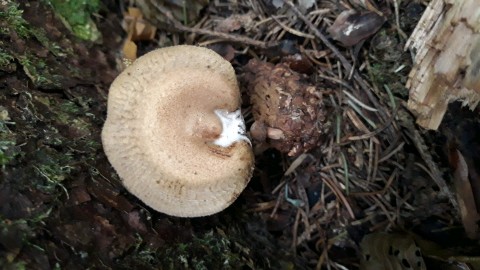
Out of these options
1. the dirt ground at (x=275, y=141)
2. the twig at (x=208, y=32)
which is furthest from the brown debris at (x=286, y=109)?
the twig at (x=208, y=32)

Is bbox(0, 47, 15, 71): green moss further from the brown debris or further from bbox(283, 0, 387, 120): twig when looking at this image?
bbox(283, 0, 387, 120): twig

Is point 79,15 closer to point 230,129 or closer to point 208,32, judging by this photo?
point 208,32

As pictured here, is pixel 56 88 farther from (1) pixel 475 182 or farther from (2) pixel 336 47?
(1) pixel 475 182

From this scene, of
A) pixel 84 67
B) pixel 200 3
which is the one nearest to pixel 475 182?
pixel 200 3

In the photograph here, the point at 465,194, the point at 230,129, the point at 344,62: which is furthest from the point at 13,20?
the point at 465,194

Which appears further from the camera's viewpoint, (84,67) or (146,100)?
(84,67)

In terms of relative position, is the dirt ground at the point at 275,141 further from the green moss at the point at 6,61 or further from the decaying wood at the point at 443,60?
the decaying wood at the point at 443,60
